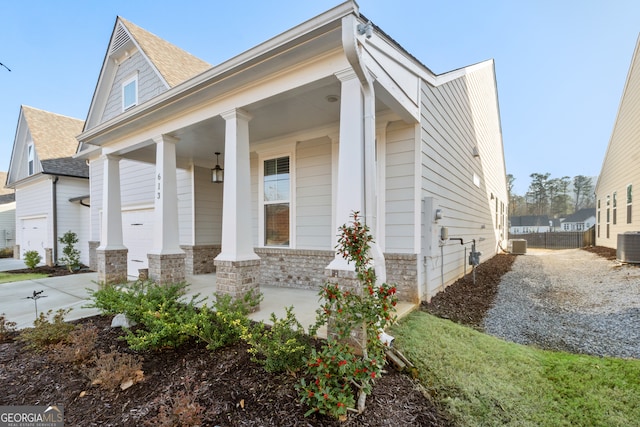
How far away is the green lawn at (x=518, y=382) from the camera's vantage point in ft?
7.49

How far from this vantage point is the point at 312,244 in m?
5.66

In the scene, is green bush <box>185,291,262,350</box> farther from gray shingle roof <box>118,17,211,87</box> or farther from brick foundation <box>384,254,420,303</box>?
gray shingle roof <box>118,17,211,87</box>

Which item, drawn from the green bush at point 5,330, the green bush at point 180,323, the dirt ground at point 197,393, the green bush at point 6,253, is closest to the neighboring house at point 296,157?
the green bush at point 180,323

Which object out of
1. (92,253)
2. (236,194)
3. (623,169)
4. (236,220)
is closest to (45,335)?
(236,220)

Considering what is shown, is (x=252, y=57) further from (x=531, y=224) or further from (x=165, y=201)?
(x=531, y=224)

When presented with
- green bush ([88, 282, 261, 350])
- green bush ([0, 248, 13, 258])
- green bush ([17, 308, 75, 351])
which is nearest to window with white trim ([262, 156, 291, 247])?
green bush ([88, 282, 261, 350])

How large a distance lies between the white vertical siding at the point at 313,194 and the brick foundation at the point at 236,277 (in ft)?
5.23

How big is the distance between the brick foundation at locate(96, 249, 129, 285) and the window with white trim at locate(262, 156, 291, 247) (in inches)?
130

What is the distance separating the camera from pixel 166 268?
208 inches

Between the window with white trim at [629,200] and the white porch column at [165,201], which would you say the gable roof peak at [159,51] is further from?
the window with white trim at [629,200]

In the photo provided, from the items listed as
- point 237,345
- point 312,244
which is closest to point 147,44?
point 312,244

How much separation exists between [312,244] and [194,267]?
3.68 meters

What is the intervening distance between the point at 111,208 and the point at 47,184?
8.27 metres

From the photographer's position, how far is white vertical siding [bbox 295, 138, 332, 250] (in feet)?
18.0
